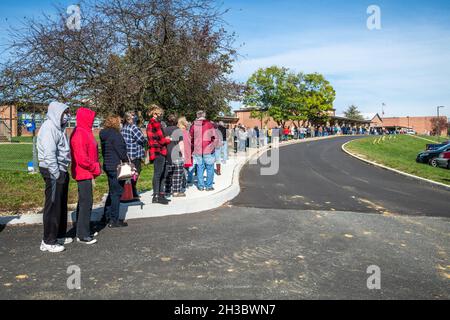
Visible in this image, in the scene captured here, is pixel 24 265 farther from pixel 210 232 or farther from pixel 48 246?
pixel 210 232

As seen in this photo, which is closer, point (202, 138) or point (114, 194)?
point (114, 194)

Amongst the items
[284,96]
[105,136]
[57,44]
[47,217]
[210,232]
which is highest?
[284,96]

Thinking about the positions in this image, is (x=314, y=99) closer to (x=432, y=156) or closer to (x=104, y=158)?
(x=432, y=156)

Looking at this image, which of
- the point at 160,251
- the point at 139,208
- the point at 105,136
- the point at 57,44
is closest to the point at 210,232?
the point at 160,251

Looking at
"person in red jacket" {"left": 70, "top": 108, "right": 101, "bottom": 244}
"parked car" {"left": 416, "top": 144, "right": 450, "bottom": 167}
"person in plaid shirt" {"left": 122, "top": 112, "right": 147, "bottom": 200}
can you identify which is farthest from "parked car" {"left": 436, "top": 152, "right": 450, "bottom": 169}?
"person in red jacket" {"left": 70, "top": 108, "right": 101, "bottom": 244}

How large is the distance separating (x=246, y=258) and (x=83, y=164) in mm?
2587

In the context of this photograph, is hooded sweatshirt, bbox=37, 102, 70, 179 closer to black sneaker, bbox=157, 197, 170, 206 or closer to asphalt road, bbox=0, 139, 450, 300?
asphalt road, bbox=0, 139, 450, 300

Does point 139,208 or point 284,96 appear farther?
point 284,96

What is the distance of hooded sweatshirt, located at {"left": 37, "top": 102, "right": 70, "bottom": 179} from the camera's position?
486 cm

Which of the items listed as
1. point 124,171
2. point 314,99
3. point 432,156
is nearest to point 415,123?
point 314,99

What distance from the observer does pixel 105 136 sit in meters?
6.05

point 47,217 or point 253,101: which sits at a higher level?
point 253,101

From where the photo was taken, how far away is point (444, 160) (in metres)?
21.6

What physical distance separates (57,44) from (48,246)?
8322 mm
